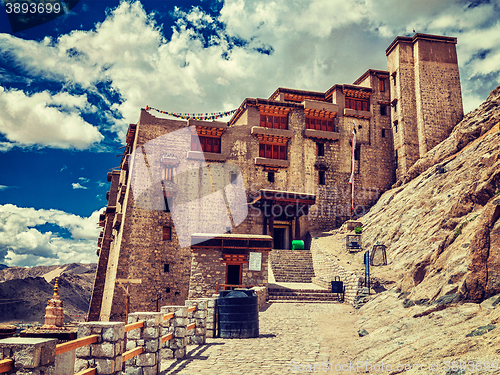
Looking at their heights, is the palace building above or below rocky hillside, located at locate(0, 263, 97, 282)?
above

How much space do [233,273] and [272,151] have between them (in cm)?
1540

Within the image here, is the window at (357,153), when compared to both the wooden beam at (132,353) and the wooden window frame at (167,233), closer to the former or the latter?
the wooden window frame at (167,233)

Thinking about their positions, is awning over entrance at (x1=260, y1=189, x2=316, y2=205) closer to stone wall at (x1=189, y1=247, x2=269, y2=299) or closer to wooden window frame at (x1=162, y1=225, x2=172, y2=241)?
wooden window frame at (x1=162, y1=225, x2=172, y2=241)

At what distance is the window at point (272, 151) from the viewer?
3161 cm

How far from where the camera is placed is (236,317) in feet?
32.0

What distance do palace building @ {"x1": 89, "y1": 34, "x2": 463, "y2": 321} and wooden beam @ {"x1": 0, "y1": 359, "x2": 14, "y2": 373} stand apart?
23.5 m

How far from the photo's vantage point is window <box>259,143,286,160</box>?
31.6 meters

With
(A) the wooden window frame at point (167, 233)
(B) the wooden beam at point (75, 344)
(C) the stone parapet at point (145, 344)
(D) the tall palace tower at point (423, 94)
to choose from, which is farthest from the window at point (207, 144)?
(B) the wooden beam at point (75, 344)

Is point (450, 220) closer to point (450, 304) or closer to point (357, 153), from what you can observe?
point (450, 304)

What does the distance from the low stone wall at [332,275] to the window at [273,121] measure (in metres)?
11.6

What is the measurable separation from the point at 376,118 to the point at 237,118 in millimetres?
12677

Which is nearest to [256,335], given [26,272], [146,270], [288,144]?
[146,270]

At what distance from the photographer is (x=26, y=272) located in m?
96.5

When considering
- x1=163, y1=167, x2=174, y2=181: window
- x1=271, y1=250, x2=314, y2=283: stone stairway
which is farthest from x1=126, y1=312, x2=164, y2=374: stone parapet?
x1=163, y1=167, x2=174, y2=181: window
